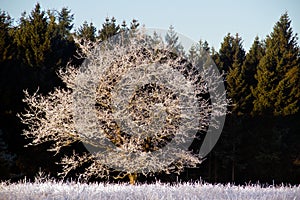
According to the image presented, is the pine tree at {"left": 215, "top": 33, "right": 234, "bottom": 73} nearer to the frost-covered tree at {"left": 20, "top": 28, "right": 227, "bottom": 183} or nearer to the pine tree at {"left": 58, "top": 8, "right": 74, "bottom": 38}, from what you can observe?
the pine tree at {"left": 58, "top": 8, "right": 74, "bottom": 38}

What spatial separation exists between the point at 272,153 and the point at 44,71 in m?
16.0

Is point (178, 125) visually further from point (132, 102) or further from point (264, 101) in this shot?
point (264, 101)

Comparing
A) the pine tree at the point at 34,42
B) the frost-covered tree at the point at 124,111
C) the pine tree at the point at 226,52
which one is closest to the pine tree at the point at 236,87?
the pine tree at the point at 226,52

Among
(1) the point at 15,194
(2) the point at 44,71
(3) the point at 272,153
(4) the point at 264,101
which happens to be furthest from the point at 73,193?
(4) the point at 264,101

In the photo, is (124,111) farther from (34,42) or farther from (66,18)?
(66,18)

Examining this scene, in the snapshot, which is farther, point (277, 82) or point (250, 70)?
point (250, 70)

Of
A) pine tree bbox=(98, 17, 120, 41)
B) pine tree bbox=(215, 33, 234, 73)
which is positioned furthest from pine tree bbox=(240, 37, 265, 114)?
pine tree bbox=(98, 17, 120, 41)

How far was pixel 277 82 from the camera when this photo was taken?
2836 cm

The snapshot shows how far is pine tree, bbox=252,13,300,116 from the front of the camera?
2731 centimetres

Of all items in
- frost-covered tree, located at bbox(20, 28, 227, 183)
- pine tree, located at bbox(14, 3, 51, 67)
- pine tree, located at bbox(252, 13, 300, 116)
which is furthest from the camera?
pine tree, located at bbox(252, 13, 300, 116)

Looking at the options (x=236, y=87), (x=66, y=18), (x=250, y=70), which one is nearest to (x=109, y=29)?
(x=236, y=87)

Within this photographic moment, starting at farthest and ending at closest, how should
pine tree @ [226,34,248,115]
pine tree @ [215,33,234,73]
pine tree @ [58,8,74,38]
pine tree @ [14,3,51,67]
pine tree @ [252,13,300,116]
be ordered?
1. pine tree @ [58,8,74,38]
2. pine tree @ [215,33,234,73]
3. pine tree @ [252,13,300,116]
4. pine tree @ [226,34,248,115]
5. pine tree @ [14,3,51,67]

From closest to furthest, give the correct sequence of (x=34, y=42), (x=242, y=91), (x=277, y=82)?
(x=34, y=42), (x=242, y=91), (x=277, y=82)

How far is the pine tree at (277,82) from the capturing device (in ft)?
89.6
